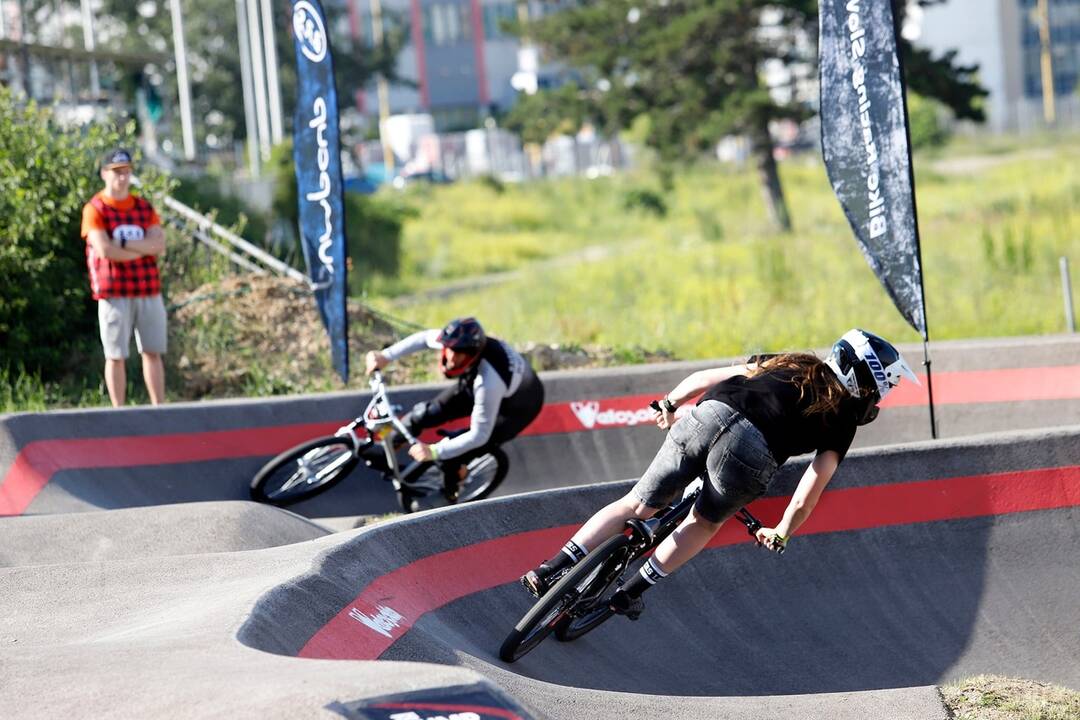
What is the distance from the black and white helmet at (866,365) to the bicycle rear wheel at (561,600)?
130 centimetres

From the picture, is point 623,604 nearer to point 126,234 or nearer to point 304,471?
point 304,471

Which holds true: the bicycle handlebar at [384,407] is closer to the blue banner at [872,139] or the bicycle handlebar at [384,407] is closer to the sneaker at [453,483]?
the sneaker at [453,483]

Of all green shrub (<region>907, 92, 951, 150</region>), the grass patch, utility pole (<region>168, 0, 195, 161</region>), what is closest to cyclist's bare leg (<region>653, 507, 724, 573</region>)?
the grass patch

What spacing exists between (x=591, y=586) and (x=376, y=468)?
3395mm

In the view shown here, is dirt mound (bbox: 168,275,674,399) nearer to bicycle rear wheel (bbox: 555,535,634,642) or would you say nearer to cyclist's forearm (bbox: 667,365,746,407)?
cyclist's forearm (bbox: 667,365,746,407)

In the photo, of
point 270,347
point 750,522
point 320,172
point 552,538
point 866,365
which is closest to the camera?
point 866,365

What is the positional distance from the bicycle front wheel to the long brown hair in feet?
13.7

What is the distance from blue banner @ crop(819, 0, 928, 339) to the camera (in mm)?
9406

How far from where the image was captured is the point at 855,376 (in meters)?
6.39

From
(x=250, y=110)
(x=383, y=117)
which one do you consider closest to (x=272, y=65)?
(x=250, y=110)

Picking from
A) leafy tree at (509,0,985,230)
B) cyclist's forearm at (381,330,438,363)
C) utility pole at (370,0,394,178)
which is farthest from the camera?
utility pole at (370,0,394,178)

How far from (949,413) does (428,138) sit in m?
63.6

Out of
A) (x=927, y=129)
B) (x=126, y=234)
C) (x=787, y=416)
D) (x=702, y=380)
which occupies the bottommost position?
(x=787, y=416)

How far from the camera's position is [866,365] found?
636 cm
